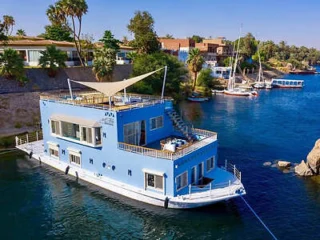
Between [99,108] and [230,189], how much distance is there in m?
13.9

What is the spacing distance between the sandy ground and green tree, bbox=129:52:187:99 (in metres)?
21.7

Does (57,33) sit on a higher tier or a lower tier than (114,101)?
higher

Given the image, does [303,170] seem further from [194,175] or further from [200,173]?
[194,175]

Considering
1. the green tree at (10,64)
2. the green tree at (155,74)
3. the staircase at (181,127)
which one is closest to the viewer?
the staircase at (181,127)

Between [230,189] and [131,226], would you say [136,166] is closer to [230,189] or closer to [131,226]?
[131,226]

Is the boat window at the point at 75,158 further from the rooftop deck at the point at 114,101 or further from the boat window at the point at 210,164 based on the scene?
the boat window at the point at 210,164

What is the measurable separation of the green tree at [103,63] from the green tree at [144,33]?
22.8m

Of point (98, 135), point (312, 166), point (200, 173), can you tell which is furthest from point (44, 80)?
point (312, 166)

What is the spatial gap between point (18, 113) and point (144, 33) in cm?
4940

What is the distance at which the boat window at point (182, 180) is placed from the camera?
25.7m

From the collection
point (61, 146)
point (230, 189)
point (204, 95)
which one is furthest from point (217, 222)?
point (204, 95)

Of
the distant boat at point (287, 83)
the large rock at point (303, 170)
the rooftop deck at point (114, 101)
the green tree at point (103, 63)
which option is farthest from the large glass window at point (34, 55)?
the distant boat at point (287, 83)

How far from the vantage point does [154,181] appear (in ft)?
85.9

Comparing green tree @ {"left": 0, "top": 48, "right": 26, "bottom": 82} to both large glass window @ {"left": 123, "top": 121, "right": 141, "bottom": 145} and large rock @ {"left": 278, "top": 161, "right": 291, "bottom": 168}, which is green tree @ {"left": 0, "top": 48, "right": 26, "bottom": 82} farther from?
large rock @ {"left": 278, "top": 161, "right": 291, "bottom": 168}
